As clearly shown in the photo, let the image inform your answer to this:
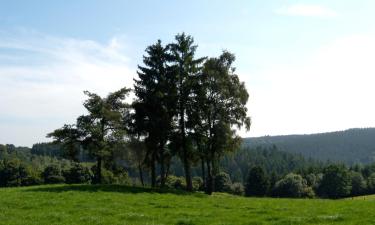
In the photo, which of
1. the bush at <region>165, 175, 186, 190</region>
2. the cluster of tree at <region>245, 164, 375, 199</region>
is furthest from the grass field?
the cluster of tree at <region>245, 164, 375, 199</region>

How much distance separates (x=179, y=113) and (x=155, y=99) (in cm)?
341

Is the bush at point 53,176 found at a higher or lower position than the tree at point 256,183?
higher

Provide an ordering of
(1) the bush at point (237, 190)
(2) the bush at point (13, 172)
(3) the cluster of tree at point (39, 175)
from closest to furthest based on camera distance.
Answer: (3) the cluster of tree at point (39, 175), (2) the bush at point (13, 172), (1) the bush at point (237, 190)

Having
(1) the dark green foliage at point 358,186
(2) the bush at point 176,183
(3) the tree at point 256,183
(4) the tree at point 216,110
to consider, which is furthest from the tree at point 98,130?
(1) the dark green foliage at point 358,186

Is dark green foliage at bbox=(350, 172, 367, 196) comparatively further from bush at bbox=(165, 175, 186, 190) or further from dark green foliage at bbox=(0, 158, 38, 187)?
dark green foliage at bbox=(0, 158, 38, 187)

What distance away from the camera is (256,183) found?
441ft

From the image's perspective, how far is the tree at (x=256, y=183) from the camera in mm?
134125

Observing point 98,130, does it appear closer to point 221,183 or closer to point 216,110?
point 216,110

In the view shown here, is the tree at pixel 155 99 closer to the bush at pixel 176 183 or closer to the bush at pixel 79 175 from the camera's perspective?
the bush at pixel 79 175

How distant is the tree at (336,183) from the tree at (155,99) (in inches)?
3426

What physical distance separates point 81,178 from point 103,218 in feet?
287

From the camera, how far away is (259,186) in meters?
134

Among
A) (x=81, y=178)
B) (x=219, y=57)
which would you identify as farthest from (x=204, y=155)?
(x=81, y=178)

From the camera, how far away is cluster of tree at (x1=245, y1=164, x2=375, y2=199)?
12550 cm
